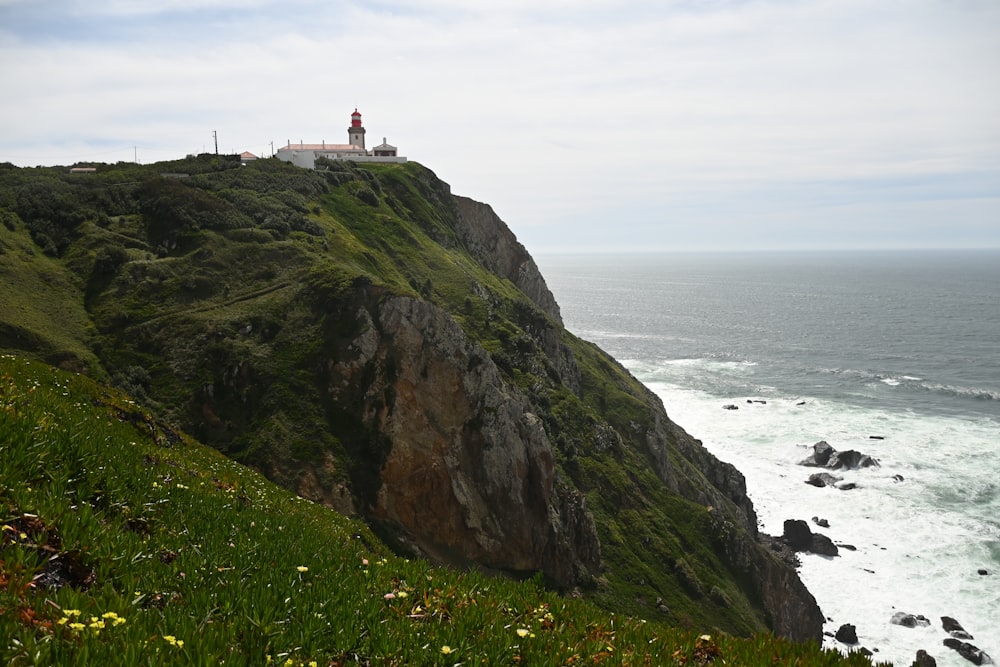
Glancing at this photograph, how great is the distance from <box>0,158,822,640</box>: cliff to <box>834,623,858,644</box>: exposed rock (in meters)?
1.82

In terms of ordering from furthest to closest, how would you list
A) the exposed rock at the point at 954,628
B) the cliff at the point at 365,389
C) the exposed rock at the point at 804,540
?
the exposed rock at the point at 804,540
the exposed rock at the point at 954,628
the cliff at the point at 365,389

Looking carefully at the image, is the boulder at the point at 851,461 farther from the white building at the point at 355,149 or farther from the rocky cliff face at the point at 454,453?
the white building at the point at 355,149

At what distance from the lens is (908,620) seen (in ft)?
182

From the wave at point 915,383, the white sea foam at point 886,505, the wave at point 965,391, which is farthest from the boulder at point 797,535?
the wave at point 965,391

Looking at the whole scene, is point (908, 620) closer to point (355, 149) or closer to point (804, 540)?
point (804, 540)

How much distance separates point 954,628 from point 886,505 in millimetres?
24095

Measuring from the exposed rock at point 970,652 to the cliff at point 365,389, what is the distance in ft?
33.1

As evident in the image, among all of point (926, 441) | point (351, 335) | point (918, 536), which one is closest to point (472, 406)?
point (351, 335)

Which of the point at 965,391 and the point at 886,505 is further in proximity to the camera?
the point at 965,391

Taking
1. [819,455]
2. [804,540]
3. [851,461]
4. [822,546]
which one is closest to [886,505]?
[851,461]

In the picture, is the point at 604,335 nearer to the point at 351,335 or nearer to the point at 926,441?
the point at 926,441

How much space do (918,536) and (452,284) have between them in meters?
59.1

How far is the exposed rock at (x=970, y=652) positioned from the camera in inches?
1973

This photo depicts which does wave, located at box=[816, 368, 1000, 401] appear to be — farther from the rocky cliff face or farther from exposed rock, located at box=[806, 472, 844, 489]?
the rocky cliff face
